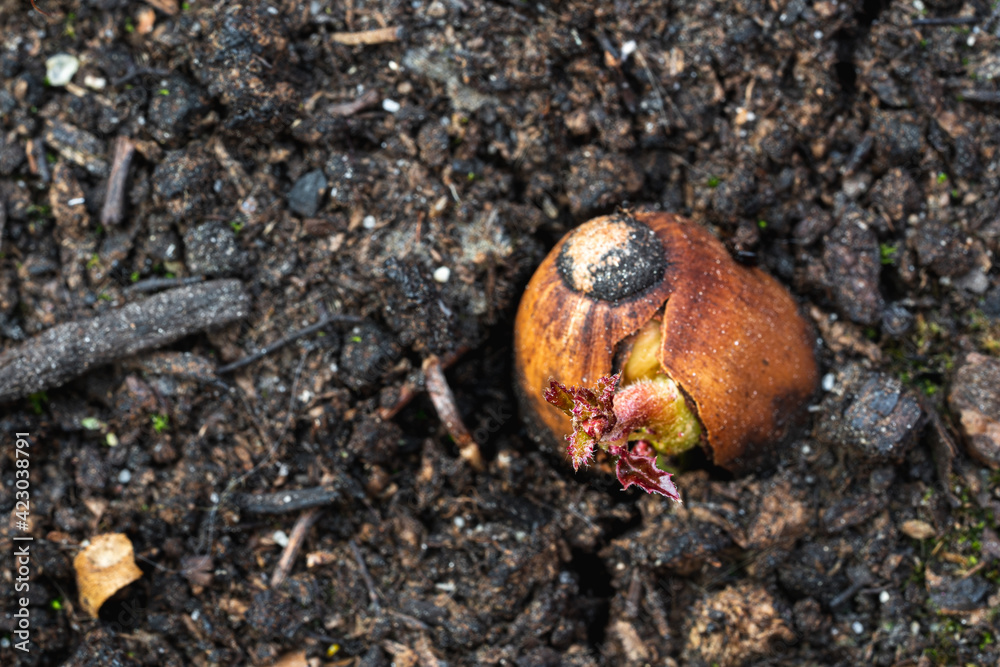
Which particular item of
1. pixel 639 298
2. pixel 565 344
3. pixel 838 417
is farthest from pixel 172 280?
pixel 838 417

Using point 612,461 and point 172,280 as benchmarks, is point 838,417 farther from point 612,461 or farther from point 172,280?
point 172,280

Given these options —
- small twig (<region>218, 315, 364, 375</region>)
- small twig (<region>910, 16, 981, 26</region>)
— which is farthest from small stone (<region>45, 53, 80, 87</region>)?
small twig (<region>910, 16, 981, 26</region>)

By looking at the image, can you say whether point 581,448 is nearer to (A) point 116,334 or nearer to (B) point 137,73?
(A) point 116,334

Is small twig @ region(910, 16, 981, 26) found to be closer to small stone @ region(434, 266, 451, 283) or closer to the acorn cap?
small stone @ region(434, 266, 451, 283)

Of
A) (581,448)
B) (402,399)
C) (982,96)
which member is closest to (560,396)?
(581,448)

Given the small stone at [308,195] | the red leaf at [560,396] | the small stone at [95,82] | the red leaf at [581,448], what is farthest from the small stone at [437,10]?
the red leaf at [581,448]

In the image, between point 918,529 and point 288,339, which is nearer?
point 918,529

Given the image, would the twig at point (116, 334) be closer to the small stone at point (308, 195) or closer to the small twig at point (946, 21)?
the small stone at point (308, 195)
